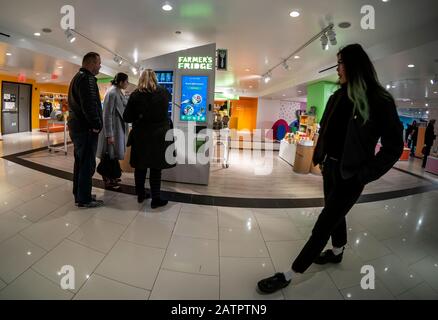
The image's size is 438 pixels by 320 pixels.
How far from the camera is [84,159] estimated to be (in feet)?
8.63

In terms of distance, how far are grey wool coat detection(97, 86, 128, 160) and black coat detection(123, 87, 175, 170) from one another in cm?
49

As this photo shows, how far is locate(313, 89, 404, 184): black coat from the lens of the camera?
1.34 metres

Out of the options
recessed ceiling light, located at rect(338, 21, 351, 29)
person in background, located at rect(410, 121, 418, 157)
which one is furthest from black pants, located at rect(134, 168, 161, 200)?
person in background, located at rect(410, 121, 418, 157)

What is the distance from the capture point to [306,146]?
18.3 feet

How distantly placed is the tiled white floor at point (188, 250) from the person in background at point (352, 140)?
1.11ft

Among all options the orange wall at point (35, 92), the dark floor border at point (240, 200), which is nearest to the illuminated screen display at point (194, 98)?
the dark floor border at point (240, 200)

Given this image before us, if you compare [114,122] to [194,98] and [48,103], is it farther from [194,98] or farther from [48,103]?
[48,103]

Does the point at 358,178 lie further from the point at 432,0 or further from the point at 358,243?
the point at 432,0

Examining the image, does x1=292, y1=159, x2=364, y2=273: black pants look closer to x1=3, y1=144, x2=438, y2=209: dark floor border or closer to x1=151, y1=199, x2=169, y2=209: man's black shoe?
x1=3, y1=144, x2=438, y2=209: dark floor border

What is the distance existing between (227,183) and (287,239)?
6.80 feet

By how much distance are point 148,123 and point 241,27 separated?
9.82 feet

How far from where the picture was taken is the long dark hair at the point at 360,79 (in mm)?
1375

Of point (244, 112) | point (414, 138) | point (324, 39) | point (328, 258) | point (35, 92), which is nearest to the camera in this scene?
point (328, 258)

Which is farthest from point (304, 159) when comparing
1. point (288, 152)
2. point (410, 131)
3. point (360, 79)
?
point (410, 131)
